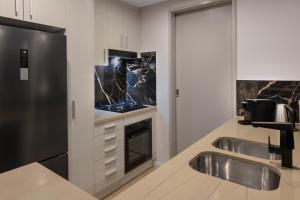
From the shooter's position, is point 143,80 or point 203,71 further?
point 143,80

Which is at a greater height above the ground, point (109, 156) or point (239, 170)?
point (239, 170)

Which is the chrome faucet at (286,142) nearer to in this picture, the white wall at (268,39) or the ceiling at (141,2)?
the white wall at (268,39)

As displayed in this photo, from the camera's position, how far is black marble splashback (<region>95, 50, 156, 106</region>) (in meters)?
3.04

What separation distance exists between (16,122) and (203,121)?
213 cm

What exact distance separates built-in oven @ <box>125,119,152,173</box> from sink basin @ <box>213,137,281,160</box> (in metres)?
1.32

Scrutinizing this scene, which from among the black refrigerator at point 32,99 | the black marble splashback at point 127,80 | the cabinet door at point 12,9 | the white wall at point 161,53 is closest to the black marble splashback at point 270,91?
the white wall at point 161,53

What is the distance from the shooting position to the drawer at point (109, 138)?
2.26 metres

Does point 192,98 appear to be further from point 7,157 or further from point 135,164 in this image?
point 7,157

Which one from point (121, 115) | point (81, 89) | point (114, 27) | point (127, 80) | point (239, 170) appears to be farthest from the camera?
point (127, 80)

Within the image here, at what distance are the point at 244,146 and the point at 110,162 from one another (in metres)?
1.49

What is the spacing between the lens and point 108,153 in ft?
7.85

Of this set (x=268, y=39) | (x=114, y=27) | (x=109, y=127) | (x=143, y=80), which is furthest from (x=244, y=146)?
(x=114, y=27)

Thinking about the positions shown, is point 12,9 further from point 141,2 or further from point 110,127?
point 141,2

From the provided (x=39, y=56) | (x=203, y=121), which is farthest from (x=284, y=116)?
(x=39, y=56)
